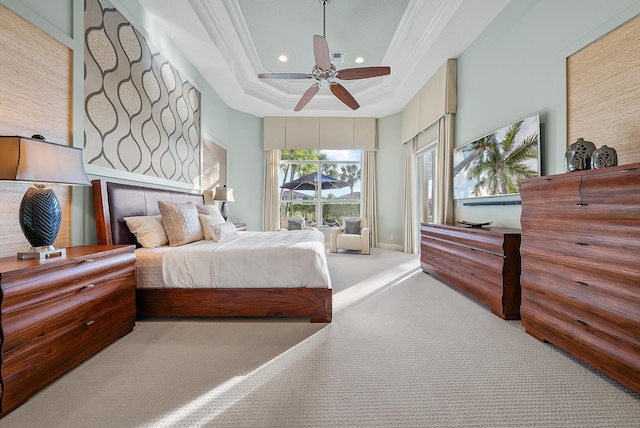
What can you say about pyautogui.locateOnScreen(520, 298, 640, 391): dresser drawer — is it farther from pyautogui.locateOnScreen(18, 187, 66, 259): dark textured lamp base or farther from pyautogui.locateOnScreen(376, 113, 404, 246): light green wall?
pyautogui.locateOnScreen(376, 113, 404, 246): light green wall

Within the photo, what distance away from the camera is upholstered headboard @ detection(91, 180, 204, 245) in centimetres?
227

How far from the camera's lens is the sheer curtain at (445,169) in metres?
4.05

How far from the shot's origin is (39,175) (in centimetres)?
148

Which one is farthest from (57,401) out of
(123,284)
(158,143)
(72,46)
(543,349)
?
(543,349)

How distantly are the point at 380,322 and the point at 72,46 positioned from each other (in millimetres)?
3213

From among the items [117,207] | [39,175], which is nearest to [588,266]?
[39,175]

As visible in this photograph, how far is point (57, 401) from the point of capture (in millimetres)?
1367

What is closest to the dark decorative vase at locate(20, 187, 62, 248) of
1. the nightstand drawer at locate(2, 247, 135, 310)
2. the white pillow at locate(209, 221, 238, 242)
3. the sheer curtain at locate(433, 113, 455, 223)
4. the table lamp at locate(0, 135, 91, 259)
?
the table lamp at locate(0, 135, 91, 259)

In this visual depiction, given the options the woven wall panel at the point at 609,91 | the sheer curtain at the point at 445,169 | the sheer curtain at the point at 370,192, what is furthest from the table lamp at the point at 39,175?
the sheer curtain at the point at 370,192

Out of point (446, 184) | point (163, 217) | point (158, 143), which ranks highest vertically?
point (158, 143)

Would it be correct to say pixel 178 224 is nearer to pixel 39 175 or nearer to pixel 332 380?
pixel 39 175

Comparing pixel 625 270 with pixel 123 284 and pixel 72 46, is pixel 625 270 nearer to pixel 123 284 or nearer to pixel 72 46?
pixel 123 284

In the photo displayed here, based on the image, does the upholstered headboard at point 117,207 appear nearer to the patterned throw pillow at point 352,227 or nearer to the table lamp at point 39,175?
the table lamp at point 39,175

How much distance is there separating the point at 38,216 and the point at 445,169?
14.3 ft
